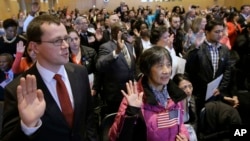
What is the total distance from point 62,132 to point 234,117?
1.79m

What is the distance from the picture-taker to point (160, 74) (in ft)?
7.35

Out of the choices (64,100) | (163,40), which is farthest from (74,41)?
(64,100)

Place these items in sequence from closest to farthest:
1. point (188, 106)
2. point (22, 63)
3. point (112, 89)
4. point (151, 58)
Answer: point (151, 58) → point (188, 106) → point (22, 63) → point (112, 89)

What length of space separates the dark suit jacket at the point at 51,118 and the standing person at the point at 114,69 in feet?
4.79

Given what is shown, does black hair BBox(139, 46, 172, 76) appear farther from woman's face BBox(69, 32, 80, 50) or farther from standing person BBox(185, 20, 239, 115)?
standing person BBox(185, 20, 239, 115)

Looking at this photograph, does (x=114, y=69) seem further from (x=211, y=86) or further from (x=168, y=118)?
(x=168, y=118)

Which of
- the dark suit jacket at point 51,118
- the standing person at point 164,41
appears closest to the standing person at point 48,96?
the dark suit jacket at point 51,118

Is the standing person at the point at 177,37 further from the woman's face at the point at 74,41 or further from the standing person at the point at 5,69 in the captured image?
the standing person at the point at 5,69

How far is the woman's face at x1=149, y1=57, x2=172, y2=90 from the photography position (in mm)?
2240

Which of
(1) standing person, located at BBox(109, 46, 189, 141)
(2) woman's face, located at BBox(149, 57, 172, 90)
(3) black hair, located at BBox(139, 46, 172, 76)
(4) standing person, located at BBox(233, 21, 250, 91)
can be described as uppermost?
(3) black hair, located at BBox(139, 46, 172, 76)

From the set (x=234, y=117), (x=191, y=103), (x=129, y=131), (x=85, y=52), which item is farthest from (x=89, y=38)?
(x=129, y=131)

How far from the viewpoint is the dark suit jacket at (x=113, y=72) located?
3413 millimetres

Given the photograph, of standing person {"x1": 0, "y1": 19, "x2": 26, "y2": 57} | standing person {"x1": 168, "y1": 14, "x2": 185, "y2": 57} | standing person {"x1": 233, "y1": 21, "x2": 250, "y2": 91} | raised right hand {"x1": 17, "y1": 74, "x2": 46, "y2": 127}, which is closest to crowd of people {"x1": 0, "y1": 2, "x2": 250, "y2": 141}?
raised right hand {"x1": 17, "y1": 74, "x2": 46, "y2": 127}

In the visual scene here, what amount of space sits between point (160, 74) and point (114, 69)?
1.30m
